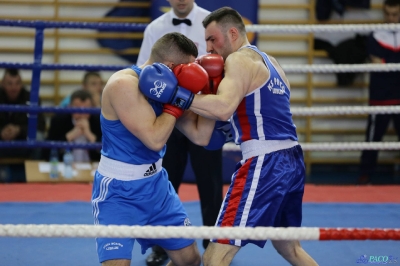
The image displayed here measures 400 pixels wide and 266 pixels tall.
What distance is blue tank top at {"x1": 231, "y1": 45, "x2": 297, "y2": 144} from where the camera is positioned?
110 inches

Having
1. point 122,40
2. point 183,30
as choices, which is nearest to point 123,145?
point 183,30

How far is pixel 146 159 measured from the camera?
9.27ft

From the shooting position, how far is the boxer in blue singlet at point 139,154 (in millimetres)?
2658

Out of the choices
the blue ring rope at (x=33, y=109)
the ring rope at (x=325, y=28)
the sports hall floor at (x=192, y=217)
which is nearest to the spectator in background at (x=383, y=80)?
the sports hall floor at (x=192, y=217)

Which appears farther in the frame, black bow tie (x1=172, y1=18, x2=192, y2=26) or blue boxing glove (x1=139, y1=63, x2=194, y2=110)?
black bow tie (x1=172, y1=18, x2=192, y2=26)

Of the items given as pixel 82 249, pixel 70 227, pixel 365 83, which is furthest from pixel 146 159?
pixel 365 83

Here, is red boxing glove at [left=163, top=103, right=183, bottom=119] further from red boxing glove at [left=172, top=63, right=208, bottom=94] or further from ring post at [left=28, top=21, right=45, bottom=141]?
ring post at [left=28, top=21, right=45, bottom=141]

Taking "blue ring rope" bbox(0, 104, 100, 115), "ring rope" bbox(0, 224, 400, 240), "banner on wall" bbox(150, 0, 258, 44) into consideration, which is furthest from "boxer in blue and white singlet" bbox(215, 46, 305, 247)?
"banner on wall" bbox(150, 0, 258, 44)

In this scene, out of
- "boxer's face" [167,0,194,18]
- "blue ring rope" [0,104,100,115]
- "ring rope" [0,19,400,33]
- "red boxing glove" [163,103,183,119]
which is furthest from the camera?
"blue ring rope" [0,104,100,115]

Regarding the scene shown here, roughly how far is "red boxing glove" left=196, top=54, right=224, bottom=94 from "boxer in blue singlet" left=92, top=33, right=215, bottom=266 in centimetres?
7

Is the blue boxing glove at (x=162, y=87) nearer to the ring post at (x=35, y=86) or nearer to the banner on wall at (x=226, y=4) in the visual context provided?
the ring post at (x=35, y=86)

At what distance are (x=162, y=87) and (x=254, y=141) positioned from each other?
1.72ft

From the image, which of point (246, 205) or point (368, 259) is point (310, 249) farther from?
point (246, 205)

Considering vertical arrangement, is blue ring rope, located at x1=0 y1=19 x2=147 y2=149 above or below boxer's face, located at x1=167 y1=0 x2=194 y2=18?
below
